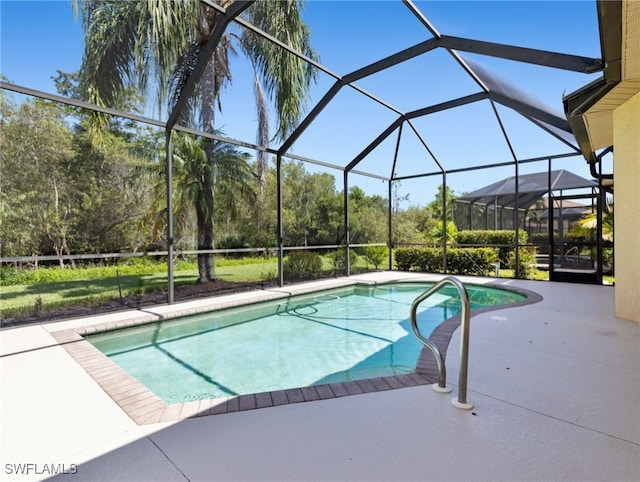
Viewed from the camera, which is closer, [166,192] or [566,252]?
[166,192]

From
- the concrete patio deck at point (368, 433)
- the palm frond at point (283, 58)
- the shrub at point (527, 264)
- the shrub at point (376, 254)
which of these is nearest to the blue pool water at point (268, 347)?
the concrete patio deck at point (368, 433)

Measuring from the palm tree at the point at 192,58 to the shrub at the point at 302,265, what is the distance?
221cm

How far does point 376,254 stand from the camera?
38.2 ft

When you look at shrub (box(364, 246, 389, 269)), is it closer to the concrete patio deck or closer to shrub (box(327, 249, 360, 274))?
shrub (box(327, 249, 360, 274))

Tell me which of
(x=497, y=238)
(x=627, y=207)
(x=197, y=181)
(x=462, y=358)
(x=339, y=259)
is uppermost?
(x=197, y=181)

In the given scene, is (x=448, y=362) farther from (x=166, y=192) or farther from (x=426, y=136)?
(x=426, y=136)

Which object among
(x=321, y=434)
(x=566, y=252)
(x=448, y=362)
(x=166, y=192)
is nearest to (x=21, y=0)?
(x=166, y=192)

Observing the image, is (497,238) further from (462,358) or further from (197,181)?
(462,358)

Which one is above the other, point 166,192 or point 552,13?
point 552,13

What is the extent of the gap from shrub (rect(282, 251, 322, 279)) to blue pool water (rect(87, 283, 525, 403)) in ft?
6.13

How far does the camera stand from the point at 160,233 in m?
6.22

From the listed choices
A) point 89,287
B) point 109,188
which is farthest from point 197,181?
point 89,287

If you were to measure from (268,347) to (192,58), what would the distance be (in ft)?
22.3

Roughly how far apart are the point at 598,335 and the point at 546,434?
284 centimetres
